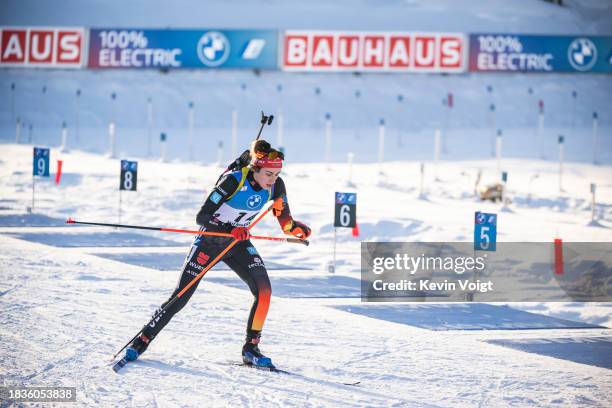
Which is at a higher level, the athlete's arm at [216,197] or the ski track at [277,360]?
the athlete's arm at [216,197]

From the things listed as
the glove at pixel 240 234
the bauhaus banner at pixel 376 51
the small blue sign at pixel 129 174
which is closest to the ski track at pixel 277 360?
the glove at pixel 240 234

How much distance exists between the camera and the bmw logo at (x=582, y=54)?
33.5m

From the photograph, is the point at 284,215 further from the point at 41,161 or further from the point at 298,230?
the point at 41,161

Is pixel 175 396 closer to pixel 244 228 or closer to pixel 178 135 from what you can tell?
pixel 244 228

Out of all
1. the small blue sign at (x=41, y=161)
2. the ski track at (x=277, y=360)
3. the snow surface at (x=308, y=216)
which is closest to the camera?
the ski track at (x=277, y=360)

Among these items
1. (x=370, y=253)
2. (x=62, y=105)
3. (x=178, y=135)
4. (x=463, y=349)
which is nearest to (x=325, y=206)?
(x=370, y=253)

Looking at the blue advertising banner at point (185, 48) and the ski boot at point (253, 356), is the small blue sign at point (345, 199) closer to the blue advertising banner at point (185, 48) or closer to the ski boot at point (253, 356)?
the ski boot at point (253, 356)

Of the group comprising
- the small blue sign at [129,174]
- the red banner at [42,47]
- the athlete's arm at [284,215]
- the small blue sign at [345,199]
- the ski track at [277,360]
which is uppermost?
the red banner at [42,47]

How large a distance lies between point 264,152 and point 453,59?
27.2m

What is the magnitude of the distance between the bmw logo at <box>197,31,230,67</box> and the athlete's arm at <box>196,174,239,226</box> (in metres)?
27.3

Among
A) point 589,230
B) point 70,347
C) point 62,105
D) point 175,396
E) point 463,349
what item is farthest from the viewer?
point 62,105

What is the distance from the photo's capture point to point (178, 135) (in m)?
33.3

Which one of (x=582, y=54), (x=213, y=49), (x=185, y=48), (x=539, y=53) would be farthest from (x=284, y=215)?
(x=582, y=54)

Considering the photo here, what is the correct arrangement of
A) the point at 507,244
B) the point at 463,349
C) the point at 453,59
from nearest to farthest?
the point at 463,349, the point at 507,244, the point at 453,59
